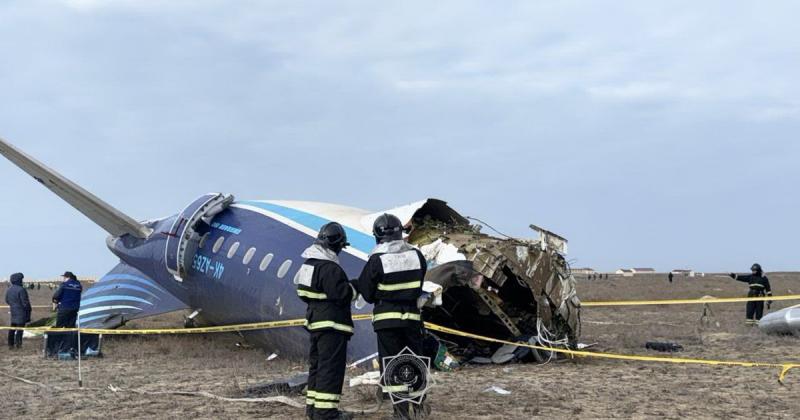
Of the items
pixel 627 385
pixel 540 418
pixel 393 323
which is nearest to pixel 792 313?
pixel 627 385

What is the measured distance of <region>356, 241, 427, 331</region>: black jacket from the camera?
912cm

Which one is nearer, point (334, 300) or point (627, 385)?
point (334, 300)

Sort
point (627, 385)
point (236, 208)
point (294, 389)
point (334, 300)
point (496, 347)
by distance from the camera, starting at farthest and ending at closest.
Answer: point (236, 208)
point (496, 347)
point (627, 385)
point (294, 389)
point (334, 300)

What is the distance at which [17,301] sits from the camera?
65.6 ft

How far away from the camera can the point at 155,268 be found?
19594mm

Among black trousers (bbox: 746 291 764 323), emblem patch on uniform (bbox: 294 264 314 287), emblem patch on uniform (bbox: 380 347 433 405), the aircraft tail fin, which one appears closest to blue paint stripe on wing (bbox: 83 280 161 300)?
the aircraft tail fin

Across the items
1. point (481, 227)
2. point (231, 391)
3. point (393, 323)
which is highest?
point (481, 227)

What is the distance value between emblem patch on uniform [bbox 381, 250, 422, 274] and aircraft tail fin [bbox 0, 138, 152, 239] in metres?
13.0

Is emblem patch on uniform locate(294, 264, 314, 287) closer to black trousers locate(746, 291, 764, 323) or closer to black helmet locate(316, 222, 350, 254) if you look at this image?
black helmet locate(316, 222, 350, 254)

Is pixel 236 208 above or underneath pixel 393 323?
above

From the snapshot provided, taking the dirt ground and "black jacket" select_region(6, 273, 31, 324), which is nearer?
the dirt ground

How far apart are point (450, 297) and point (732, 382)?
18.5 ft

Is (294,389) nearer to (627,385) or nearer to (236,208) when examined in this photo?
(627,385)

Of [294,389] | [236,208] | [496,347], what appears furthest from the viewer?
[236,208]
